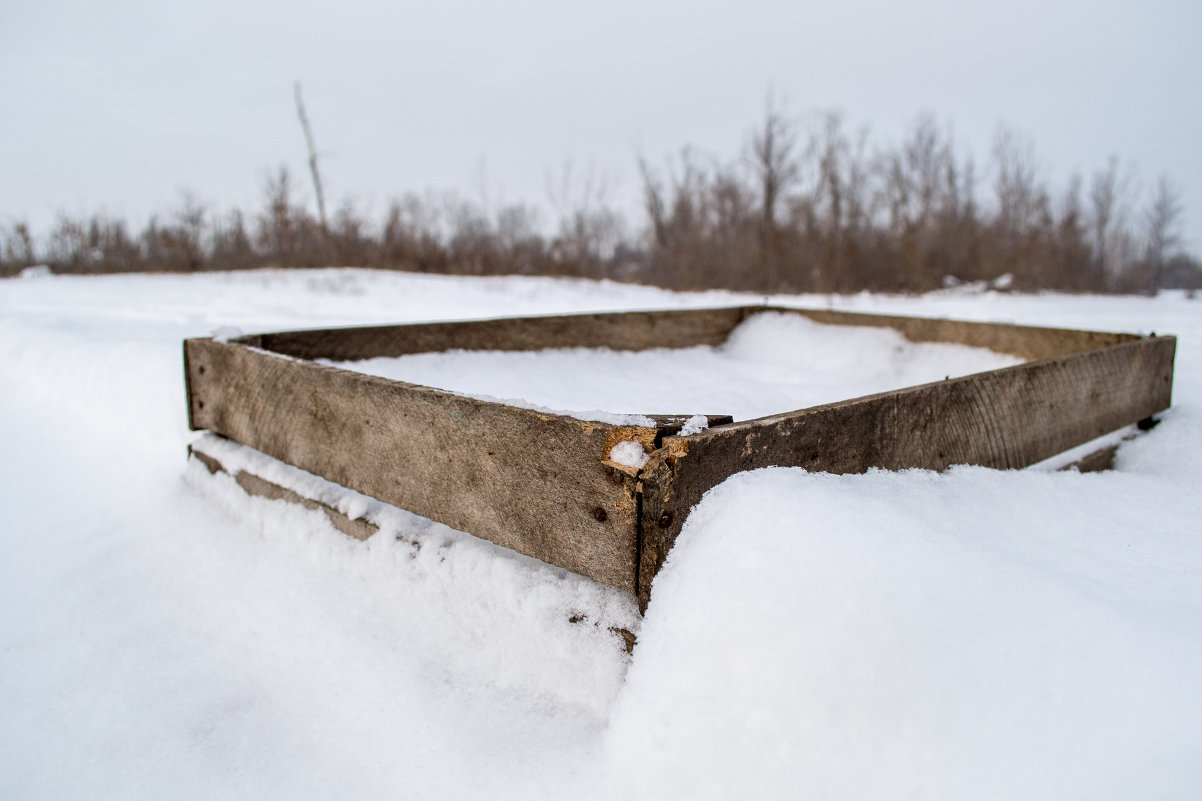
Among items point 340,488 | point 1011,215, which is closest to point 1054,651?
point 340,488

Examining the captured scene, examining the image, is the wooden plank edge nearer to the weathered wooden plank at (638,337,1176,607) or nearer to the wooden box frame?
the wooden box frame

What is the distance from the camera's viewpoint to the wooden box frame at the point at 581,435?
1.07m

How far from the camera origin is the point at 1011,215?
74.9ft

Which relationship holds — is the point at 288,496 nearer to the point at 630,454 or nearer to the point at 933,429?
the point at 630,454

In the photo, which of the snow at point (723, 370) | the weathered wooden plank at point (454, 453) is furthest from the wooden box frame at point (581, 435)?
the snow at point (723, 370)

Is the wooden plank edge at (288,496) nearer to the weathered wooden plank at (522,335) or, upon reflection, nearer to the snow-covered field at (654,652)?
the snow-covered field at (654,652)

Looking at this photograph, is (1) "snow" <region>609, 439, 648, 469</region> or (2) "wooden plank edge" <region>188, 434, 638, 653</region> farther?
(2) "wooden plank edge" <region>188, 434, 638, 653</region>

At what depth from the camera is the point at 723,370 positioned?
2832 millimetres

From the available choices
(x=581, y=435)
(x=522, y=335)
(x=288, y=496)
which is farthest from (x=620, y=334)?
(x=581, y=435)

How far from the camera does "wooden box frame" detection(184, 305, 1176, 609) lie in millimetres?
1068

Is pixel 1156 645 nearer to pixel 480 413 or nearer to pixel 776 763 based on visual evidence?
pixel 776 763

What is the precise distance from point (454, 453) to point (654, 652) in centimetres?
53

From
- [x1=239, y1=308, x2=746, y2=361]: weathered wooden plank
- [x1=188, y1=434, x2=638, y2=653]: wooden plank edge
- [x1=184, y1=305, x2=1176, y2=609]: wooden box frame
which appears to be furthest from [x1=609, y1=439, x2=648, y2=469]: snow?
[x1=239, y1=308, x2=746, y2=361]: weathered wooden plank

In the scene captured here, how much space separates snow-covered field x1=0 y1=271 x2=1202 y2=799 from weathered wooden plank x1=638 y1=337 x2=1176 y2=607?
0.05 meters
